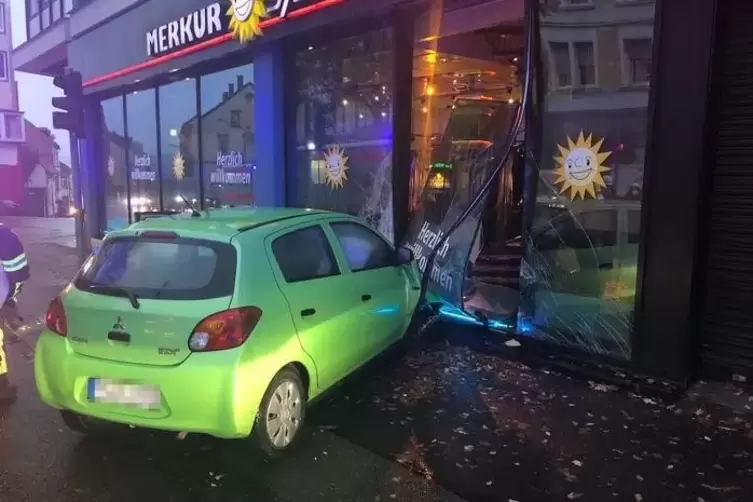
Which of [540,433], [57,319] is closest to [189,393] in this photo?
[57,319]

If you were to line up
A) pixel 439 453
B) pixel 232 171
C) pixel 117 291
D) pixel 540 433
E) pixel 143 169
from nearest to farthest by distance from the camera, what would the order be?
pixel 117 291, pixel 439 453, pixel 540 433, pixel 232 171, pixel 143 169

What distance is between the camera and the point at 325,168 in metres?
9.49

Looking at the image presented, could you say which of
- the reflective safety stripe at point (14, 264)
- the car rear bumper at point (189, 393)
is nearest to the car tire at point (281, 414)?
the car rear bumper at point (189, 393)

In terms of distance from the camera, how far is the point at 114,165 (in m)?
15.7

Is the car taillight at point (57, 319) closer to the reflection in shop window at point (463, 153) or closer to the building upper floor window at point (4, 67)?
the reflection in shop window at point (463, 153)

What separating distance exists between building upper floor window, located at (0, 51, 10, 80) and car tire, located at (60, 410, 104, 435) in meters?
47.3

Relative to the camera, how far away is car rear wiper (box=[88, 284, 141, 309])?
148 inches

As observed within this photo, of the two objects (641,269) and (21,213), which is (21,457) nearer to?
(641,269)

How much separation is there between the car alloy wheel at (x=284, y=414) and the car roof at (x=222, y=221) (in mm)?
1056

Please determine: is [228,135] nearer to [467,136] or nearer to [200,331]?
[467,136]

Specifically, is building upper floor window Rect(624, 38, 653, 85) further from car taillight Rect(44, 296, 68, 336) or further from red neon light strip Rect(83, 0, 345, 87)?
car taillight Rect(44, 296, 68, 336)

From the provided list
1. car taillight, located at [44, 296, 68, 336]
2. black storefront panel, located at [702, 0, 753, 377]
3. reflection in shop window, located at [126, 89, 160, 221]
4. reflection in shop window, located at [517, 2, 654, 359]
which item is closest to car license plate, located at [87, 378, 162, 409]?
car taillight, located at [44, 296, 68, 336]

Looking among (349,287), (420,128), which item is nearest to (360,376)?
(349,287)

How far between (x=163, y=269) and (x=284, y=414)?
1.20 m
